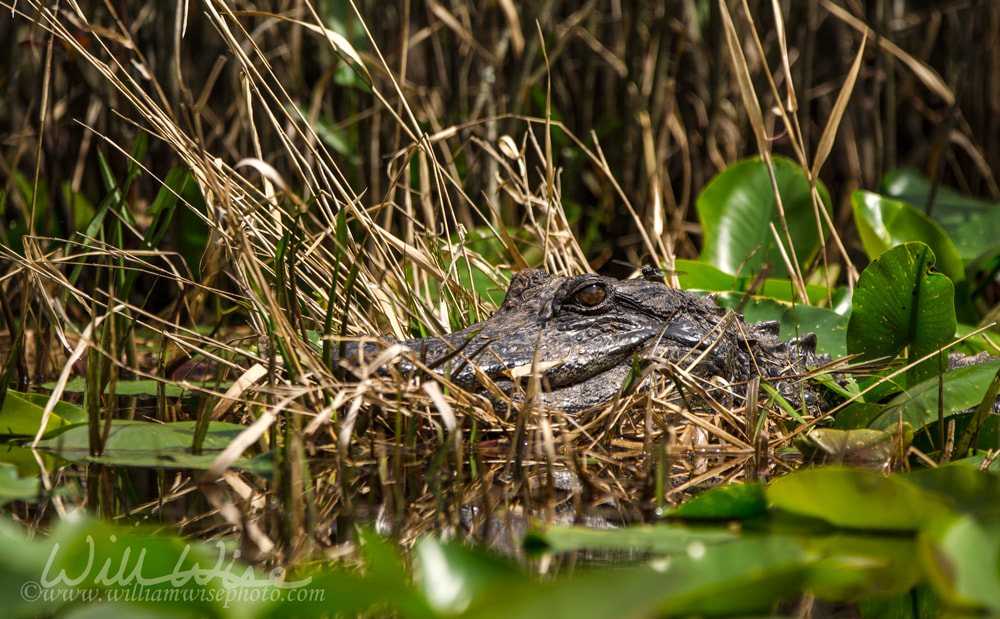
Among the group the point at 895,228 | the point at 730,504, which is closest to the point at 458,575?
the point at 730,504

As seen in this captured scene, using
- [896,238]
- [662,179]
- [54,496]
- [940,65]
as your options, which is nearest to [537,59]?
[662,179]

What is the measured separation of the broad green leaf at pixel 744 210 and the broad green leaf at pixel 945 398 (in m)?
1.37

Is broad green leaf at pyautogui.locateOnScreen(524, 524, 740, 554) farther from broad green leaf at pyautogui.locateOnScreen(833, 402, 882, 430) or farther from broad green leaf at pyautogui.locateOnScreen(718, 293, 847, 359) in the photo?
broad green leaf at pyautogui.locateOnScreen(718, 293, 847, 359)

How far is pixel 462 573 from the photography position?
1.03 m

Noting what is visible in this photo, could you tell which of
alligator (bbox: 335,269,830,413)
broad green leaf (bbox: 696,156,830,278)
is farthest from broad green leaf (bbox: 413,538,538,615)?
broad green leaf (bbox: 696,156,830,278)

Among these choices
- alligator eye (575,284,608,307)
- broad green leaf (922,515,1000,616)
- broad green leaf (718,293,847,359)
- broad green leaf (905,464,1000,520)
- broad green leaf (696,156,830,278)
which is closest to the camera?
broad green leaf (922,515,1000,616)

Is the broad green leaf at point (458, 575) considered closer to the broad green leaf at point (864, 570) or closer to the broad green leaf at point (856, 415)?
the broad green leaf at point (864, 570)

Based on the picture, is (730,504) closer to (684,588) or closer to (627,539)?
(627,539)

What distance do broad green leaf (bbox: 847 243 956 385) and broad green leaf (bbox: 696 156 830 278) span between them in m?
0.96

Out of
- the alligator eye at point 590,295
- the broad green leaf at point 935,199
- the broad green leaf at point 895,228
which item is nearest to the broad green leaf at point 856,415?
the alligator eye at point 590,295

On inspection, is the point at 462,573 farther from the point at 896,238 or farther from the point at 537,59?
the point at 537,59

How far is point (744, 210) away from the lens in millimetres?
3289

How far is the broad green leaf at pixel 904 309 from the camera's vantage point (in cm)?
216

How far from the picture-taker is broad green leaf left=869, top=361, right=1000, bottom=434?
185cm
